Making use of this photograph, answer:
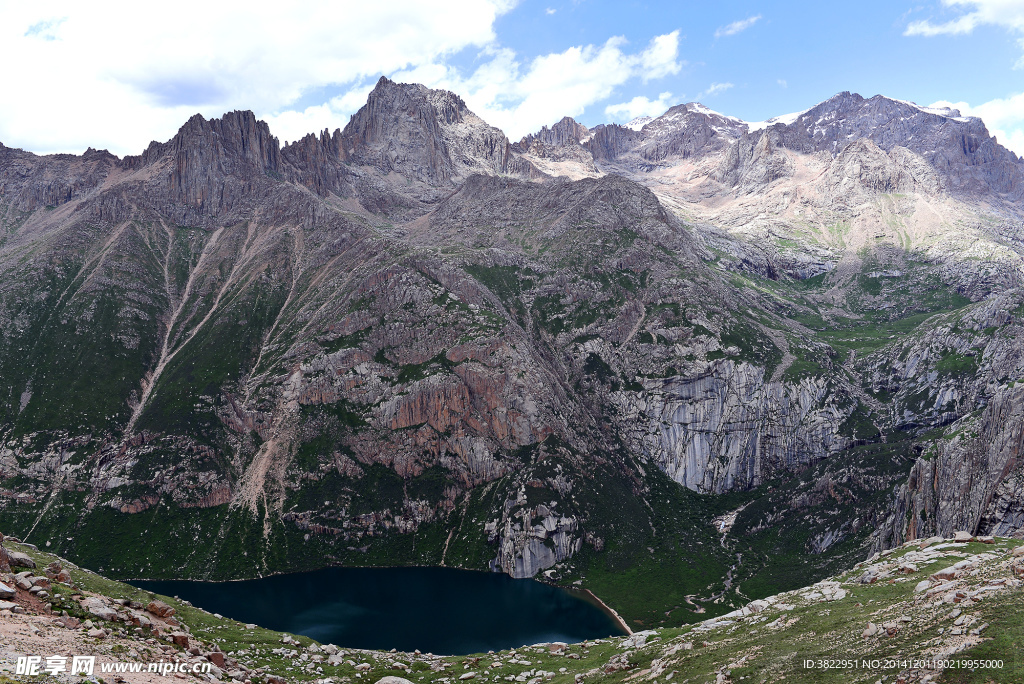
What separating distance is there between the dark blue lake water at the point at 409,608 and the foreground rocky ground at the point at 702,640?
236 feet

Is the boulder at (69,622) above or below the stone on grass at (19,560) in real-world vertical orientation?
below

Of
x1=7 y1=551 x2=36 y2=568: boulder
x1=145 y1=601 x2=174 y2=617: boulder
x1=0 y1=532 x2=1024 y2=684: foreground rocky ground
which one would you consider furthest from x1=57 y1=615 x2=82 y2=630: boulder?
x1=7 y1=551 x2=36 y2=568: boulder

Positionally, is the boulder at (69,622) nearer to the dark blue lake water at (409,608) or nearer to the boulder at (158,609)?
the boulder at (158,609)

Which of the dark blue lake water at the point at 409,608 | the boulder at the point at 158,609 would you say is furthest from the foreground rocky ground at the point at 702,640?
the dark blue lake water at the point at 409,608

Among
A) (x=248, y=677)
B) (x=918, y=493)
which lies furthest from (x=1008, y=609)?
(x=918, y=493)

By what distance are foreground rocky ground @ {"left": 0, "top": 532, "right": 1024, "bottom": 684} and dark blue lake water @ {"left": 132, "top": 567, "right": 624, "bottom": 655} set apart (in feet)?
236

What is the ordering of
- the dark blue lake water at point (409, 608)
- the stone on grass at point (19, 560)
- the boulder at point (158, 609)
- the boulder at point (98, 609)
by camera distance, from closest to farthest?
the boulder at point (98, 609) < the stone on grass at point (19, 560) < the boulder at point (158, 609) < the dark blue lake water at point (409, 608)

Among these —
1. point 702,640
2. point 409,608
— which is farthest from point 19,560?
point 409,608

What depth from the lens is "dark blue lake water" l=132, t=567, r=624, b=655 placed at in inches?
5674

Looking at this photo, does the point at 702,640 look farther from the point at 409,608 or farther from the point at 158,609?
the point at 409,608

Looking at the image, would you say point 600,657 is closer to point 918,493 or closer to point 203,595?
point 918,493

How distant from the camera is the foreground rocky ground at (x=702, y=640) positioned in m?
36.8

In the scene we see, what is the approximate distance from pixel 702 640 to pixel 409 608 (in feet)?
413

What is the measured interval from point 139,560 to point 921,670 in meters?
223
